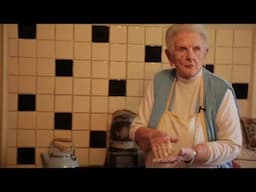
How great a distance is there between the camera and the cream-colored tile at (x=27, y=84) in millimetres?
1122

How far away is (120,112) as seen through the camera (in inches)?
45.2

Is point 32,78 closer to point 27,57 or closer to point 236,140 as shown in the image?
point 27,57

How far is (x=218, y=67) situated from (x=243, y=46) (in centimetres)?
11

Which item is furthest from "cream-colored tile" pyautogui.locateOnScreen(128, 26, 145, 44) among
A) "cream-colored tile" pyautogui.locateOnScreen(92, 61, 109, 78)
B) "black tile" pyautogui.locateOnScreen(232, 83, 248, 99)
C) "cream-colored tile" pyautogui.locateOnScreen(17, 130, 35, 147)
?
"cream-colored tile" pyautogui.locateOnScreen(17, 130, 35, 147)

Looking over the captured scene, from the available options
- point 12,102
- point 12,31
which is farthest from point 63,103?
point 12,31

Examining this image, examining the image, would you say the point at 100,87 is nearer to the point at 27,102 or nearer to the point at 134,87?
the point at 134,87

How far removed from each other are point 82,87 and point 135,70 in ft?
0.60

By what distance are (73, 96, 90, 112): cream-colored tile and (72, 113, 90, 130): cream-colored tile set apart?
0.05 feet

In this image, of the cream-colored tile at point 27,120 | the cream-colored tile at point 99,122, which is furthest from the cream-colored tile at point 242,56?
the cream-colored tile at point 27,120

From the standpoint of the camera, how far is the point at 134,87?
1.16 m

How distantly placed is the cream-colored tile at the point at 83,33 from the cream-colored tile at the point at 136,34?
0.42 feet

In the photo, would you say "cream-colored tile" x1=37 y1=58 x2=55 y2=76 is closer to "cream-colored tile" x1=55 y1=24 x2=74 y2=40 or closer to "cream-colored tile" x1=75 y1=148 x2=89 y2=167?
"cream-colored tile" x1=55 y1=24 x2=74 y2=40

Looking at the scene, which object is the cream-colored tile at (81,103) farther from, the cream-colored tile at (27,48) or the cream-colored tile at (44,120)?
the cream-colored tile at (27,48)
